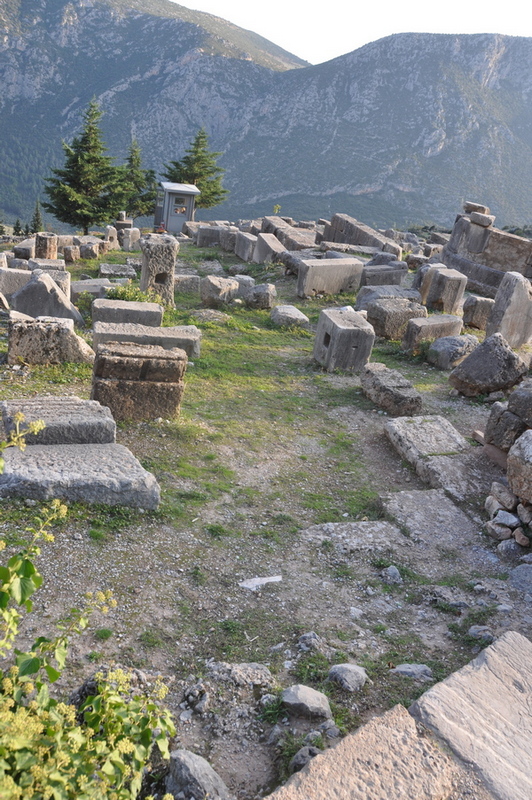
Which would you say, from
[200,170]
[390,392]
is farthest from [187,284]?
[200,170]

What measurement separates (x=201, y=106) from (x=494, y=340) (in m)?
102

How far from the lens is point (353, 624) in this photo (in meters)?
4.26

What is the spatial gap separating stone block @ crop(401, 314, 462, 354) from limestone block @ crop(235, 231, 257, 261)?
743 centimetres

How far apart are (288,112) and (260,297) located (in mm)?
89094

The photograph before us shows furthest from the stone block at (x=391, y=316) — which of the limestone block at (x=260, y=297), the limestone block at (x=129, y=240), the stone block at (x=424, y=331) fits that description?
the limestone block at (x=129, y=240)

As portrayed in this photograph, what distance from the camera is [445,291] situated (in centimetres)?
1355

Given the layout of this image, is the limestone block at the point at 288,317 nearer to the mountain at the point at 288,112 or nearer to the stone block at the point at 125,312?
the stone block at the point at 125,312

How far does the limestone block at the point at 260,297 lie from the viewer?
12703mm

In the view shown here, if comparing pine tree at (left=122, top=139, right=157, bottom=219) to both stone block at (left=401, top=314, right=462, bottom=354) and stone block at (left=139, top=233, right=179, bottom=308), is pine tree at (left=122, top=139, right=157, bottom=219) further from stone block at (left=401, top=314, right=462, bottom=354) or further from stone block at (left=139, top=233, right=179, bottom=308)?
stone block at (left=401, top=314, right=462, bottom=354)

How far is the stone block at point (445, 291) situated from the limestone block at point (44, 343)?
837 centimetres

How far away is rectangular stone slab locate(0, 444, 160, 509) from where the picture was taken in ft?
15.3

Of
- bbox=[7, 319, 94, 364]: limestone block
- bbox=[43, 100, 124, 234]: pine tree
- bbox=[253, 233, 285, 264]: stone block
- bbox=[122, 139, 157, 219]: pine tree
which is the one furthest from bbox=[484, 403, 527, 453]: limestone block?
bbox=[122, 139, 157, 219]: pine tree

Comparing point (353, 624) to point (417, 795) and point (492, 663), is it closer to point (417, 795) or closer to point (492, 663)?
point (492, 663)

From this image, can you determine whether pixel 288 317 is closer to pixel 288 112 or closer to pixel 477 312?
pixel 477 312
